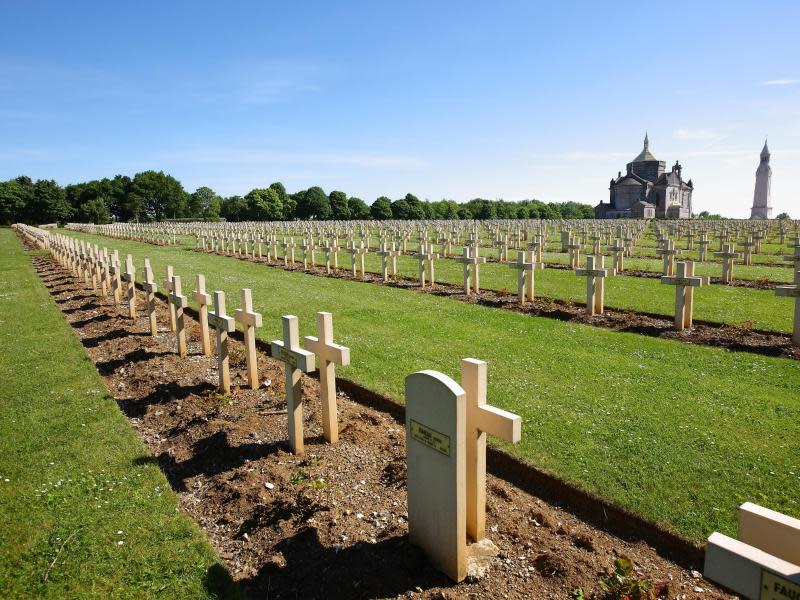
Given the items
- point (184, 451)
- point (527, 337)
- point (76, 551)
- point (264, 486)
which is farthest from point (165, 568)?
point (527, 337)

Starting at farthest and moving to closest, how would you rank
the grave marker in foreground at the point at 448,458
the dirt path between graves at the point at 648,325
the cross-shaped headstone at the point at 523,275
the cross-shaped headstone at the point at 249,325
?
the cross-shaped headstone at the point at 523,275
the dirt path between graves at the point at 648,325
the cross-shaped headstone at the point at 249,325
the grave marker in foreground at the point at 448,458

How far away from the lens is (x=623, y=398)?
641cm

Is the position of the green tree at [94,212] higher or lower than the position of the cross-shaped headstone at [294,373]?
higher

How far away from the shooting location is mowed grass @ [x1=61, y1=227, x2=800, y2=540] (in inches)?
176

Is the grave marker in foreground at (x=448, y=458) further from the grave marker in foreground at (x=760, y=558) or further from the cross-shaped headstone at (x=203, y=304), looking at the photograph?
the cross-shaped headstone at (x=203, y=304)

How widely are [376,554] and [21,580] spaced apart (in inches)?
87.3

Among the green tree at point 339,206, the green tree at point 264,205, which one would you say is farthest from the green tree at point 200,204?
the green tree at point 339,206

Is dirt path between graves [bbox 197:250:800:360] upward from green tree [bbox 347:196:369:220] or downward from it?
downward

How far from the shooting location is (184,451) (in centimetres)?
532

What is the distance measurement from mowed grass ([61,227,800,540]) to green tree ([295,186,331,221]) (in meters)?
94.3

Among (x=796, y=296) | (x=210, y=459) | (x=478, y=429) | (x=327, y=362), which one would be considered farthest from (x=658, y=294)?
(x=210, y=459)

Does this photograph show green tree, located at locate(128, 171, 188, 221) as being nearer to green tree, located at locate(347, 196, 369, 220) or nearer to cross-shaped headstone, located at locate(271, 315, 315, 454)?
green tree, located at locate(347, 196, 369, 220)

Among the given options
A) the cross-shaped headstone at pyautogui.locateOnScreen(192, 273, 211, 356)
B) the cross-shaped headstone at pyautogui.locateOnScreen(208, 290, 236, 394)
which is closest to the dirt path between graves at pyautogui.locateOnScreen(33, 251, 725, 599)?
the cross-shaped headstone at pyautogui.locateOnScreen(208, 290, 236, 394)

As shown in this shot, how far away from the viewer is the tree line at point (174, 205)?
296 ft
